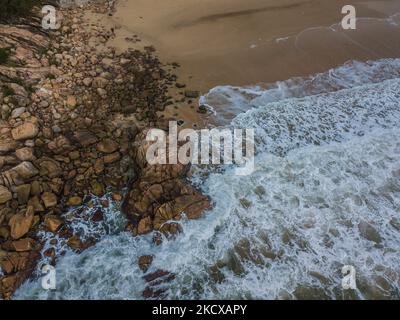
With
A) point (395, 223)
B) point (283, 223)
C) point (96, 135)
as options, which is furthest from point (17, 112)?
point (395, 223)

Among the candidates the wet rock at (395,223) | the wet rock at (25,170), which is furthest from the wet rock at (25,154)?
the wet rock at (395,223)

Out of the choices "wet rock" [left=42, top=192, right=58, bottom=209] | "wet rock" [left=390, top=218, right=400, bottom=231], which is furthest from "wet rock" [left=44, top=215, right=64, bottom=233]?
"wet rock" [left=390, top=218, right=400, bottom=231]

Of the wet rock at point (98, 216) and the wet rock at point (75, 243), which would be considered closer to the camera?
the wet rock at point (75, 243)

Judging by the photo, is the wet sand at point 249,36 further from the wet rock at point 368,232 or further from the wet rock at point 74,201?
the wet rock at point 368,232

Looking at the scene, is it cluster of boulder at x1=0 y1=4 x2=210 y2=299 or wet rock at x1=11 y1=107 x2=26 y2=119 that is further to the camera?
wet rock at x1=11 y1=107 x2=26 y2=119

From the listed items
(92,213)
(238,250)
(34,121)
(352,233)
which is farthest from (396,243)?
(34,121)

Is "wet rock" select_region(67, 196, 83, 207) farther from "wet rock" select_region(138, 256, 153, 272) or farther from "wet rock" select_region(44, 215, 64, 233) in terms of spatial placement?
"wet rock" select_region(138, 256, 153, 272)

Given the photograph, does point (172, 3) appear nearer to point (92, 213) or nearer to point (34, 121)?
point (34, 121)
